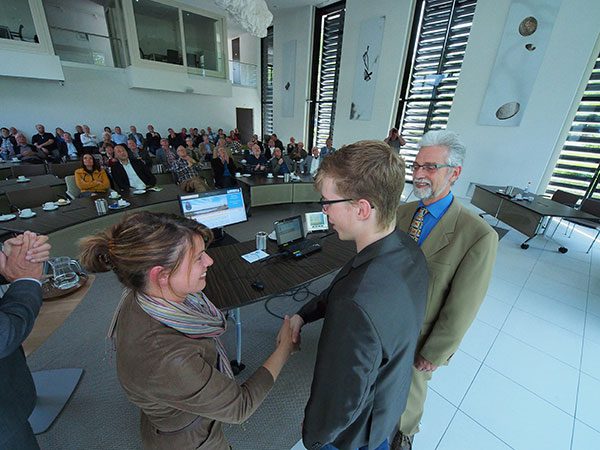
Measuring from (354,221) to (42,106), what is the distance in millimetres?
11606

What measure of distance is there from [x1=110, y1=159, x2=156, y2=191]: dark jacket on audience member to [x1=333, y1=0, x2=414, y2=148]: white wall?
20.5ft

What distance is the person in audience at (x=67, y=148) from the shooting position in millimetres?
7449

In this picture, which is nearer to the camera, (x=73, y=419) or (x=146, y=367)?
(x=146, y=367)

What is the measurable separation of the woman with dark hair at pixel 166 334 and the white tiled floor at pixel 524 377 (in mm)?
1525

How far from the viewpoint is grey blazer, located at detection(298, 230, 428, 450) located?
0.72 m

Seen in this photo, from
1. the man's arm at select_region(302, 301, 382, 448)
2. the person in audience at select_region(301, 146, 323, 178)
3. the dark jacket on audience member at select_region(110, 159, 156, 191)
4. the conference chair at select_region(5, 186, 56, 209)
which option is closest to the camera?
the man's arm at select_region(302, 301, 382, 448)

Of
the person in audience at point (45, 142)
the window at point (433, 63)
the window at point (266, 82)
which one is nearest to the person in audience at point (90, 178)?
the person in audience at point (45, 142)

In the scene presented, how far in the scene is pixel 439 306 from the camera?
4.42ft

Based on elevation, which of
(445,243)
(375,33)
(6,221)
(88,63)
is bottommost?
(6,221)

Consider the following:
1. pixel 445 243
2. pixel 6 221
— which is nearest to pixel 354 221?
pixel 445 243

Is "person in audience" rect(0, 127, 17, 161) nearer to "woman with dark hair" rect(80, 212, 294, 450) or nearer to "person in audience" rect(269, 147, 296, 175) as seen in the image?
"person in audience" rect(269, 147, 296, 175)

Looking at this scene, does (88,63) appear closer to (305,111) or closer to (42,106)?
(42,106)

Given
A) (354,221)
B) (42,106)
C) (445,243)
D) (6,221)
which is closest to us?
(354,221)

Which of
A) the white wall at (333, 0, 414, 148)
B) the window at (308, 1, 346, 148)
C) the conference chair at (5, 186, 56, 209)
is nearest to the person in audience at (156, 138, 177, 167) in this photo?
the conference chair at (5, 186, 56, 209)
